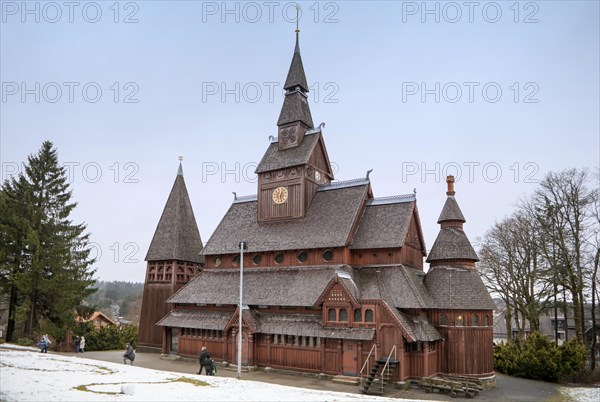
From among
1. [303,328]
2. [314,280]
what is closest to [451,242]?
[314,280]

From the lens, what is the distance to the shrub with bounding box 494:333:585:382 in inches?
1212

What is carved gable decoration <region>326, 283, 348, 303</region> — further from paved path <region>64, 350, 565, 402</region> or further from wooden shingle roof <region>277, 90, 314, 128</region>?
wooden shingle roof <region>277, 90, 314, 128</region>

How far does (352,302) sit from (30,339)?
27.6 meters

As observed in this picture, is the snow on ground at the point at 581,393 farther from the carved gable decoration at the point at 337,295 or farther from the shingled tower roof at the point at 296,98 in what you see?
the shingled tower roof at the point at 296,98

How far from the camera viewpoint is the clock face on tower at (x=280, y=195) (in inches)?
1457

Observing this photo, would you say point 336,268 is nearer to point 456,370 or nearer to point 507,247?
point 456,370

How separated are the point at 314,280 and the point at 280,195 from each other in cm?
883

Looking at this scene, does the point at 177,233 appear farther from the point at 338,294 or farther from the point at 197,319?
the point at 338,294

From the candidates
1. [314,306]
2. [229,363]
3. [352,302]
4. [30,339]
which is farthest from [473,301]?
[30,339]

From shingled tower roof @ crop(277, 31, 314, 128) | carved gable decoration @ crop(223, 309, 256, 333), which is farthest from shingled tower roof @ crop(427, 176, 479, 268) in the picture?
shingled tower roof @ crop(277, 31, 314, 128)

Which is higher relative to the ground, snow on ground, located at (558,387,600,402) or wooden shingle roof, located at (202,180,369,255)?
wooden shingle roof, located at (202,180,369,255)

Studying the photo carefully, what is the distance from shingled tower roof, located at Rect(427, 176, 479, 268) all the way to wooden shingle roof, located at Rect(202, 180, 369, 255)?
233 inches

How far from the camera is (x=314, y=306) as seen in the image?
2872cm

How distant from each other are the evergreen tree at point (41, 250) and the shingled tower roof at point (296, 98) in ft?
67.8
